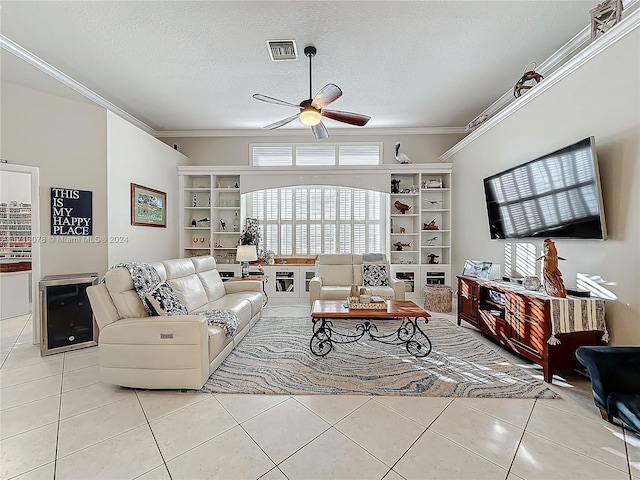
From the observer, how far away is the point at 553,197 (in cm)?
288

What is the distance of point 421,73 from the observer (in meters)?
3.72

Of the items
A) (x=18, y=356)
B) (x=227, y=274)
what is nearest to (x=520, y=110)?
(x=227, y=274)

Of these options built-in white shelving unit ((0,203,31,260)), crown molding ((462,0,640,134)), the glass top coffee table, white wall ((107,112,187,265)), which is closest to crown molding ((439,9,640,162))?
crown molding ((462,0,640,134))

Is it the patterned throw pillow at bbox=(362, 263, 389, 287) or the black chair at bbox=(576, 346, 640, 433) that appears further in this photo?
the patterned throw pillow at bbox=(362, 263, 389, 287)

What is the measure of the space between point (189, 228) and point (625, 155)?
619 cm

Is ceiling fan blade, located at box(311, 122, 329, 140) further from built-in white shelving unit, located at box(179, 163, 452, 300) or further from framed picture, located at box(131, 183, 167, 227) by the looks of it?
framed picture, located at box(131, 183, 167, 227)

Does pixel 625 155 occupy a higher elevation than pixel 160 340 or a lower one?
higher

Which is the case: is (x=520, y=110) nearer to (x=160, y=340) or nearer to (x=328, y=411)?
(x=328, y=411)

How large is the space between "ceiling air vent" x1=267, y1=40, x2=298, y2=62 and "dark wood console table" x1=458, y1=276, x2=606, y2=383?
351 centimetres

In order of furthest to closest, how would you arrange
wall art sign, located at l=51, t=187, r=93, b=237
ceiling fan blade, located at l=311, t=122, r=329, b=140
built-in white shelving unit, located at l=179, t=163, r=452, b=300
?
built-in white shelving unit, located at l=179, t=163, r=452, b=300
ceiling fan blade, located at l=311, t=122, r=329, b=140
wall art sign, located at l=51, t=187, r=93, b=237

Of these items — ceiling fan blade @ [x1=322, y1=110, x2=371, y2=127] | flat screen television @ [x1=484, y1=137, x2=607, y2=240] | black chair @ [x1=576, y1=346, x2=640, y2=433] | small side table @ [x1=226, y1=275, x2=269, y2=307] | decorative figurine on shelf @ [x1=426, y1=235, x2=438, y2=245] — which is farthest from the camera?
decorative figurine on shelf @ [x1=426, y1=235, x2=438, y2=245]

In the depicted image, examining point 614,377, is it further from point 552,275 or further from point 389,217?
point 389,217

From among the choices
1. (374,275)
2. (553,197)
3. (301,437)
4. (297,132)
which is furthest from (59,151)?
(553,197)

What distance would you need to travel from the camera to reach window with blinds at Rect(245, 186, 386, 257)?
6.03m
